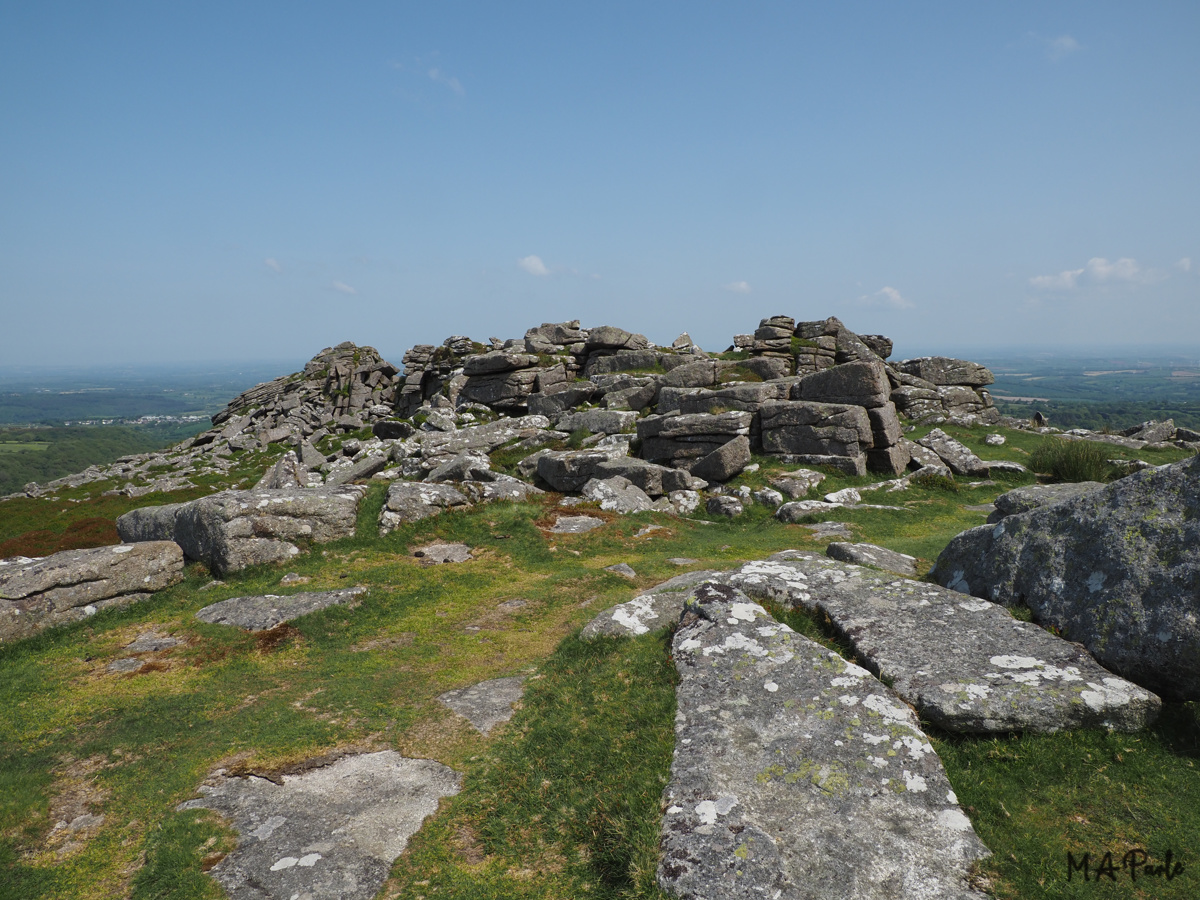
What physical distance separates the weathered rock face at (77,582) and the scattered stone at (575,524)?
11.1 meters

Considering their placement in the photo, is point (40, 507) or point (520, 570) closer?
point (520, 570)

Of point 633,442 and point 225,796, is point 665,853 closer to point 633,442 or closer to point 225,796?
point 225,796

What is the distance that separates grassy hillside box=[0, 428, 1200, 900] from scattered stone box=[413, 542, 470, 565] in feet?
1.78

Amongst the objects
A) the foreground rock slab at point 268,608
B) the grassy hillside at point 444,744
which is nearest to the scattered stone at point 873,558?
the grassy hillside at point 444,744

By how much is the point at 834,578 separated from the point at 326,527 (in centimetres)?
1483

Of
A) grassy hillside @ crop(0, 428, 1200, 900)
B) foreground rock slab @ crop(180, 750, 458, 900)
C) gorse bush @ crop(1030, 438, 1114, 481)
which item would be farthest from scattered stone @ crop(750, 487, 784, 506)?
foreground rock slab @ crop(180, 750, 458, 900)

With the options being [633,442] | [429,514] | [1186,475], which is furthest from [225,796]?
[633,442]

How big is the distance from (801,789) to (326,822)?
5873 mm

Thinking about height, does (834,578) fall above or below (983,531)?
below

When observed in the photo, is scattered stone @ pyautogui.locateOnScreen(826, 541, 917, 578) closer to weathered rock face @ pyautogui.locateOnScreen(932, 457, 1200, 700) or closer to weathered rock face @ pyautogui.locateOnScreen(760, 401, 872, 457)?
weathered rock face @ pyautogui.locateOnScreen(932, 457, 1200, 700)

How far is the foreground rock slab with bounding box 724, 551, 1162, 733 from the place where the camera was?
723 centimetres

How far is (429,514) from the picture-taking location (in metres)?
20.4

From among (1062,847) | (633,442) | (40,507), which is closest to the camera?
(1062,847)

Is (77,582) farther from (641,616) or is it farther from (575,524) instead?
(641,616)
